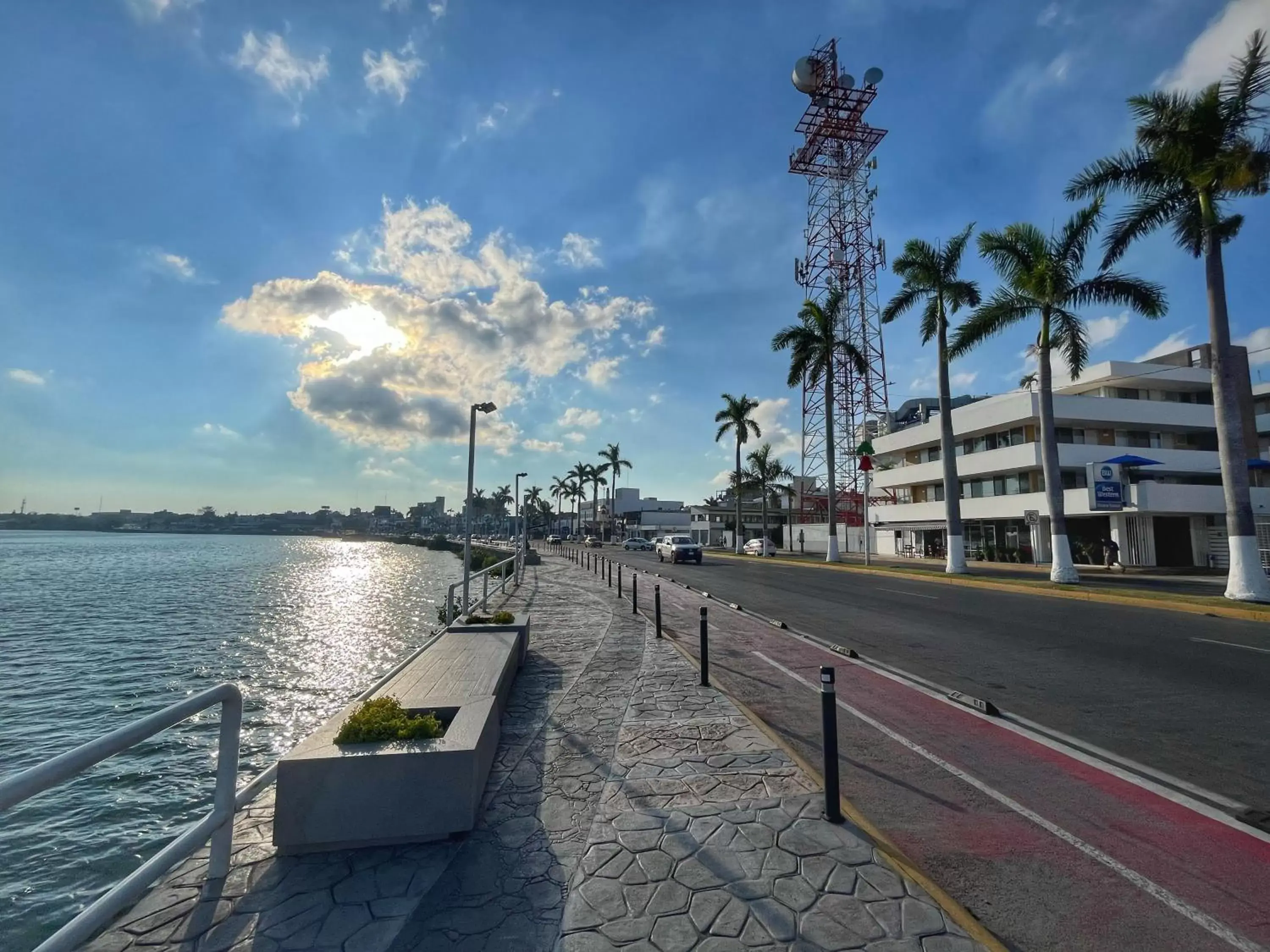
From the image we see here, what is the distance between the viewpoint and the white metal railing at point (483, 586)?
11.8 m

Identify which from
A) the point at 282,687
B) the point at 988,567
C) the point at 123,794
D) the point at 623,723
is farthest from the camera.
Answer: the point at 988,567

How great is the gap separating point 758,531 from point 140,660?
70374mm

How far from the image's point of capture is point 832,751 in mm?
4266

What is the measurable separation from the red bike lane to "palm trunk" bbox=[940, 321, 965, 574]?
877 inches

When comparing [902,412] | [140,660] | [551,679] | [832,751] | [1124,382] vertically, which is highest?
[902,412]

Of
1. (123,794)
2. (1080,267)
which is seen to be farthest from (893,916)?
(1080,267)

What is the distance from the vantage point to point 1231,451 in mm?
16891

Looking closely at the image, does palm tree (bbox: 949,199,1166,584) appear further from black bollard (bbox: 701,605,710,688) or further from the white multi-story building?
black bollard (bbox: 701,605,710,688)

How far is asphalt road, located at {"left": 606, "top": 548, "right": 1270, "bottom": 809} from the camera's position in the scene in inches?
230

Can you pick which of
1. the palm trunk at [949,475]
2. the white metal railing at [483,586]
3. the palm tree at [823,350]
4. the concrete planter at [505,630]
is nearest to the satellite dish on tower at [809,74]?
the palm tree at [823,350]

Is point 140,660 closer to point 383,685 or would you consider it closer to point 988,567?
point 383,685

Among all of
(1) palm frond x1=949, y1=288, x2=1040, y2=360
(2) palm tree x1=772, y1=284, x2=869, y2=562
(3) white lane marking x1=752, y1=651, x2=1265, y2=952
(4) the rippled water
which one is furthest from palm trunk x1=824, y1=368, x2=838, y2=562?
(3) white lane marking x1=752, y1=651, x2=1265, y2=952

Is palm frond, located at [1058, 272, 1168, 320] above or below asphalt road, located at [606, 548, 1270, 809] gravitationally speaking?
above

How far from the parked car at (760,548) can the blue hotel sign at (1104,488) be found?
23.2 m
